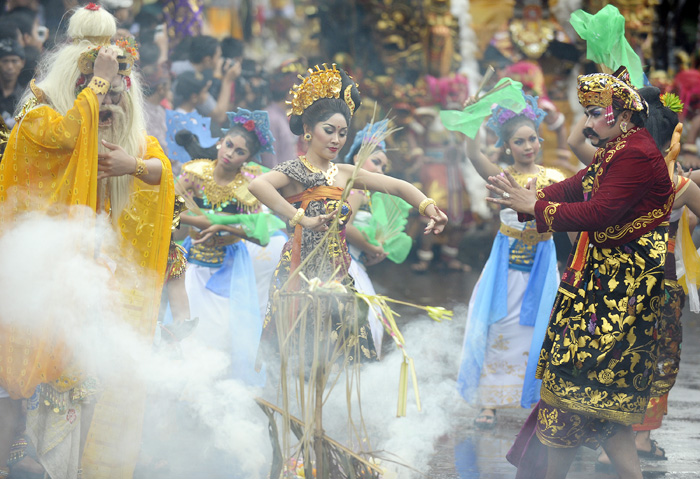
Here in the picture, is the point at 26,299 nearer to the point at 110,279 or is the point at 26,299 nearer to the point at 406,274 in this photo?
the point at 110,279

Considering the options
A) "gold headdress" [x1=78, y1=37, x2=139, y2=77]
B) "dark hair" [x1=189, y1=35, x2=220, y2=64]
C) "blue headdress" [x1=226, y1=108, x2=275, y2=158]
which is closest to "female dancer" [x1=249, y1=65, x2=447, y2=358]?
"gold headdress" [x1=78, y1=37, x2=139, y2=77]

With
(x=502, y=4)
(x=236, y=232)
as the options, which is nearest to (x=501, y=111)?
(x=236, y=232)

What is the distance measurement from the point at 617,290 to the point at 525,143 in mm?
1868

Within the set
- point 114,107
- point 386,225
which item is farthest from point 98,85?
point 386,225

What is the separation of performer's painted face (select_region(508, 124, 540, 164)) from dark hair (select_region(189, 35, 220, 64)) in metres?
3.77

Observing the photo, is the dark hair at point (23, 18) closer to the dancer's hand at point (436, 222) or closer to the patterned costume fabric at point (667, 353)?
the dancer's hand at point (436, 222)

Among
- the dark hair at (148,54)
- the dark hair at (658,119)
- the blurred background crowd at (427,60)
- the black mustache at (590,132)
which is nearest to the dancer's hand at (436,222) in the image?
the black mustache at (590,132)

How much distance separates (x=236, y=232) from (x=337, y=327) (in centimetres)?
130

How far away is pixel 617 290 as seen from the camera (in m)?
3.26

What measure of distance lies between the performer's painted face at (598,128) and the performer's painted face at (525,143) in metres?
1.52

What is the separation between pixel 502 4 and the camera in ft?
39.3

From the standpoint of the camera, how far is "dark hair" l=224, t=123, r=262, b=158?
4887mm

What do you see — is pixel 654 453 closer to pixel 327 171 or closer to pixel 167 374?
pixel 327 171

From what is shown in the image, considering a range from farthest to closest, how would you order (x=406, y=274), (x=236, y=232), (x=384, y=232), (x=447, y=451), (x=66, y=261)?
(x=406, y=274) → (x=384, y=232) → (x=236, y=232) → (x=447, y=451) → (x=66, y=261)
